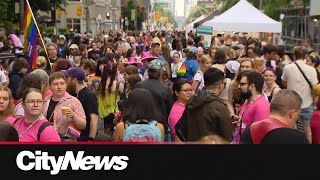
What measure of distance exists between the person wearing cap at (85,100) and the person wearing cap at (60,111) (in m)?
0.33

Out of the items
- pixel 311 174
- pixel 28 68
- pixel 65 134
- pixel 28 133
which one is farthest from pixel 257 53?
pixel 311 174

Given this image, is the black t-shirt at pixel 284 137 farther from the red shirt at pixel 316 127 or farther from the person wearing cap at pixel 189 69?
the person wearing cap at pixel 189 69

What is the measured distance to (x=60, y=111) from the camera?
7441 millimetres

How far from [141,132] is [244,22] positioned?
50.7ft

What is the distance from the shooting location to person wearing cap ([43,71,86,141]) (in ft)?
24.3

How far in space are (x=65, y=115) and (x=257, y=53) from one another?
7535mm

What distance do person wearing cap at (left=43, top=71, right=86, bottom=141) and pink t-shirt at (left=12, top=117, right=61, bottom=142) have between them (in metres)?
1.12

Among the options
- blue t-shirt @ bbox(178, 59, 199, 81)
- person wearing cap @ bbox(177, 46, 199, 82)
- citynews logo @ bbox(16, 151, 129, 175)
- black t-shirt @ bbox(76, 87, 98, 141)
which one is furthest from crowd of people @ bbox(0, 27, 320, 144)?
blue t-shirt @ bbox(178, 59, 199, 81)

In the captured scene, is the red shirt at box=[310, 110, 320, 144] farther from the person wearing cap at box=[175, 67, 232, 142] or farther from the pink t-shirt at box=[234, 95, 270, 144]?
the person wearing cap at box=[175, 67, 232, 142]

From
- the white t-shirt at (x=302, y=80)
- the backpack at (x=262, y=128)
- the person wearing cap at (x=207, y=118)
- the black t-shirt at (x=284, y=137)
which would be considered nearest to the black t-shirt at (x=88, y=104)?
the person wearing cap at (x=207, y=118)

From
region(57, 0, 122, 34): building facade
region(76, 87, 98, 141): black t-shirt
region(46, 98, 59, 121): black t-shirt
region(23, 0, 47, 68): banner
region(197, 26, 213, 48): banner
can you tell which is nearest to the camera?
region(46, 98, 59, 121): black t-shirt

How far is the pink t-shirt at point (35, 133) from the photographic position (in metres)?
5.83

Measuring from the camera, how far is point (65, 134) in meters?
7.45

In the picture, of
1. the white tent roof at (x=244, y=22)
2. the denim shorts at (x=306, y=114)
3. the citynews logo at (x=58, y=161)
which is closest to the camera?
the citynews logo at (x=58, y=161)
